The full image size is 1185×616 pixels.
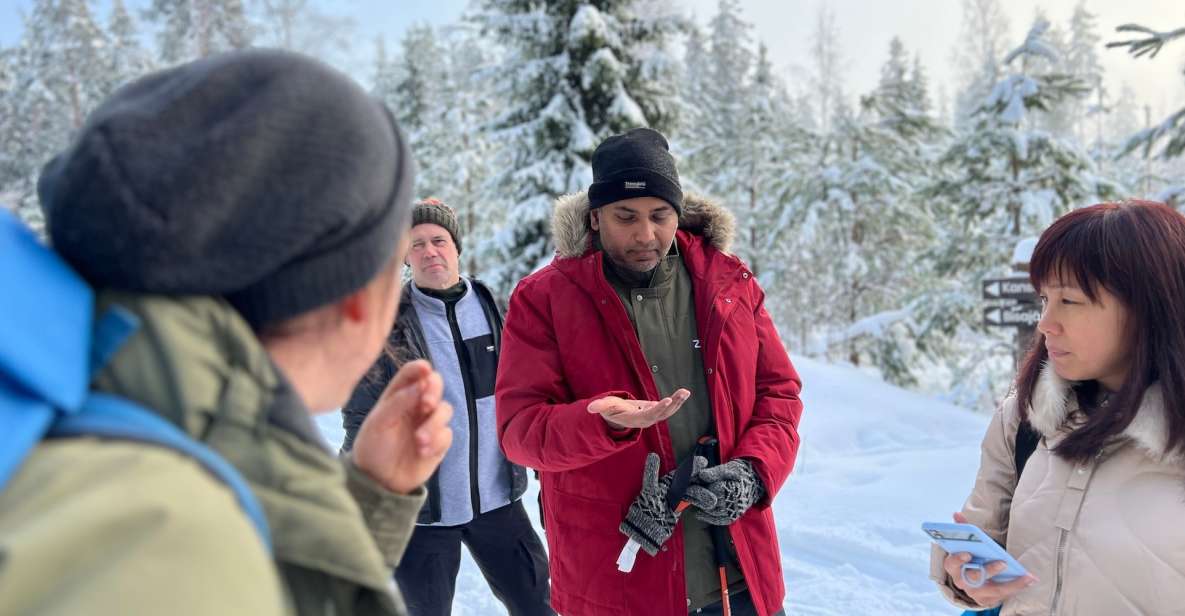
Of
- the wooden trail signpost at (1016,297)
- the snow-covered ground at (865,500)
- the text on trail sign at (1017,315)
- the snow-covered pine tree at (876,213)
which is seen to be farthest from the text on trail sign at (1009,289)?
the snow-covered pine tree at (876,213)

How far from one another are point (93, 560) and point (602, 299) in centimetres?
198

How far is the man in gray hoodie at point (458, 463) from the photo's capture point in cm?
340

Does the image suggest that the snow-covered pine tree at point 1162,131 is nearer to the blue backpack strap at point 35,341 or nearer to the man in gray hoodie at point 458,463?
the man in gray hoodie at point 458,463

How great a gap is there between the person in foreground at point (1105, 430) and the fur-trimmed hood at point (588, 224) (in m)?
1.04

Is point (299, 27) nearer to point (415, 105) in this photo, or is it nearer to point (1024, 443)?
point (415, 105)

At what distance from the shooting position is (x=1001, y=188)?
12.8 meters

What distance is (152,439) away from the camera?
662mm

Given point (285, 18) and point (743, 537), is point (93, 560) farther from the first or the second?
point (285, 18)

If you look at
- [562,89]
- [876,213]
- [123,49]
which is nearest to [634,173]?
[562,89]

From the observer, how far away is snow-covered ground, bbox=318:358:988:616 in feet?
16.2

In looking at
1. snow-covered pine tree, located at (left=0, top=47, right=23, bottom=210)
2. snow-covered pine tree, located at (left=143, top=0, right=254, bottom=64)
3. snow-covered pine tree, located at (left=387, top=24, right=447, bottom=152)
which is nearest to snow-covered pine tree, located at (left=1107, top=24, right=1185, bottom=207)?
snow-covered pine tree, located at (left=387, top=24, right=447, bottom=152)

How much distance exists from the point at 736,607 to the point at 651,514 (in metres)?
0.49

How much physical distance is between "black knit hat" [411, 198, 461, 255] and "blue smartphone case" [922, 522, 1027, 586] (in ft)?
8.93

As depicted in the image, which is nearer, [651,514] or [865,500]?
[651,514]
